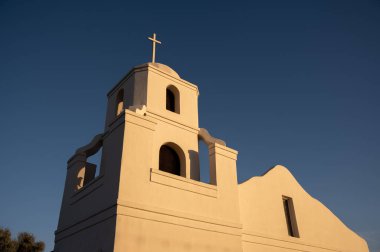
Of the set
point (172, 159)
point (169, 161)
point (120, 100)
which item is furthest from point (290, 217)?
point (120, 100)

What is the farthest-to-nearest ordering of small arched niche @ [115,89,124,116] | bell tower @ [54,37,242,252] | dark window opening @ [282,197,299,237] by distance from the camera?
dark window opening @ [282,197,299,237], small arched niche @ [115,89,124,116], bell tower @ [54,37,242,252]

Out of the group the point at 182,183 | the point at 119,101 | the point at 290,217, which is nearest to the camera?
the point at 182,183

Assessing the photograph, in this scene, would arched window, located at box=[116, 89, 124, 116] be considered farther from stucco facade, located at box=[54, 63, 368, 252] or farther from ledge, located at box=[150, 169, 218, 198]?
ledge, located at box=[150, 169, 218, 198]

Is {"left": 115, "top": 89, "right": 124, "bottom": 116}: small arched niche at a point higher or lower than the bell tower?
higher

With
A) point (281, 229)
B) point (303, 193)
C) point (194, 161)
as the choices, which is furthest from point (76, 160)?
point (303, 193)

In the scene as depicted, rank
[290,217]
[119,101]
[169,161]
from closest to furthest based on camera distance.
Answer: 1. [169,161]
2. [119,101]
3. [290,217]

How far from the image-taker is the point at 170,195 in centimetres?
920

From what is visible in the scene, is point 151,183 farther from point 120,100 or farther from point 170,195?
point 120,100

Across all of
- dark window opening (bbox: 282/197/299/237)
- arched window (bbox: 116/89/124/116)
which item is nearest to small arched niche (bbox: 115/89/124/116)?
arched window (bbox: 116/89/124/116)

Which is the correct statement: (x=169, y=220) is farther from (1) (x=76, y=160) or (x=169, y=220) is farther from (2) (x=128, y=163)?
(1) (x=76, y=160)

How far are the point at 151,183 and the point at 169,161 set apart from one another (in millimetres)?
2040

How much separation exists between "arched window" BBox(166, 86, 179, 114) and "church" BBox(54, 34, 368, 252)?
0.04m

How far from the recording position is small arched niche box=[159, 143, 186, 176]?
10680 mm

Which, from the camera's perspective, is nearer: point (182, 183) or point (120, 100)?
point (182, 183)
